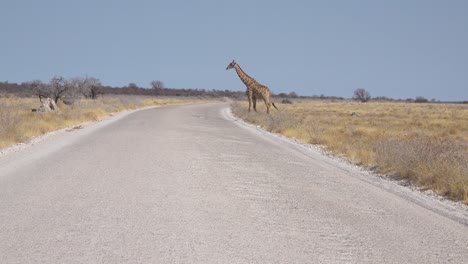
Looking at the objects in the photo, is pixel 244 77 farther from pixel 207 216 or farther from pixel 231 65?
pixel 207 216

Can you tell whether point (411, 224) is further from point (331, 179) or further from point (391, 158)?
point (391, 158)

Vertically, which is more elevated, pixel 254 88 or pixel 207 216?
pixel 254 88

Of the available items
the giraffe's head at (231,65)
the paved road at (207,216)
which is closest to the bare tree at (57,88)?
the giraffe's head at (231,65)

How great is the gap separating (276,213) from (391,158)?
242 inches

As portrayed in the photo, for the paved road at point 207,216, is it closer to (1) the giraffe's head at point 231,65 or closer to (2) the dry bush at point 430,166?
(2) the dry bush at point 430,166

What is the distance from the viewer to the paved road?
497cm

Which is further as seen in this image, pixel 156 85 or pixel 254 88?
pixel 156 85

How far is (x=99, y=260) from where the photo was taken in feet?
15.2

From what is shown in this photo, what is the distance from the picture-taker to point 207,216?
6258 mm

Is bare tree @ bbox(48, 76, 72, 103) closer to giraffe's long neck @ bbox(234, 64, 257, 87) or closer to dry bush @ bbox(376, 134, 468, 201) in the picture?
giraffe's long neck @ bbox(234, 64, 257, 87)

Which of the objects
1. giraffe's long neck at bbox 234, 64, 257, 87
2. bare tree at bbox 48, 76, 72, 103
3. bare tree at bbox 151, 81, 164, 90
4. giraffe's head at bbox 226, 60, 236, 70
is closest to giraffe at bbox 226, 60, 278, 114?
giraffe's long neck at bbox 234, 64, 257, 87

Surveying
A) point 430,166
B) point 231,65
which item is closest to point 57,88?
point 231,65

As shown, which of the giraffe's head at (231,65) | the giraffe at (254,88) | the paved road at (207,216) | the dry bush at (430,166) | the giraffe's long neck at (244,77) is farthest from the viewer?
the giraffe's head at (231,65)

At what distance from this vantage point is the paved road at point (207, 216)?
4969 mm
